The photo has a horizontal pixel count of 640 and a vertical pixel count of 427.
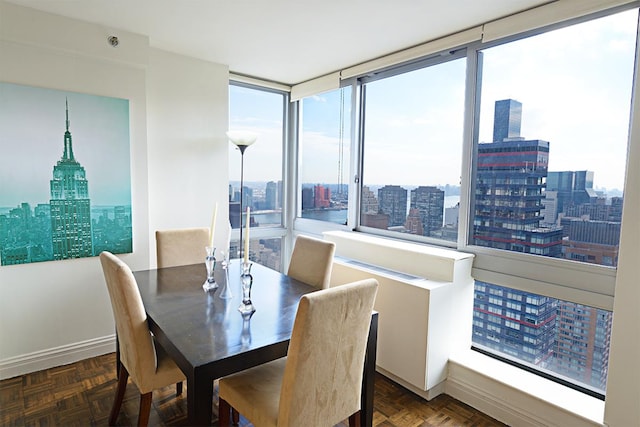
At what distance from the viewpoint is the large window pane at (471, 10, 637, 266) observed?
2066mm

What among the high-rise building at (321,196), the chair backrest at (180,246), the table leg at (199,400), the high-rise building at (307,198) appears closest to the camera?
the table leg at (199,400)

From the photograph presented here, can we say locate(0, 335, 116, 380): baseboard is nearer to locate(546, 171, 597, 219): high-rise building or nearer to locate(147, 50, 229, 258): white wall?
locate(147, 50, 229, 258): white wall

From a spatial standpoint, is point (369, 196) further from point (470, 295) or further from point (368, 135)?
point (470, 295)

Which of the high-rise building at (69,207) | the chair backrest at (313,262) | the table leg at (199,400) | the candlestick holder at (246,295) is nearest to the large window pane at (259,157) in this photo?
the high-rise building at (69,207)

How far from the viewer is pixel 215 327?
169 centimetres

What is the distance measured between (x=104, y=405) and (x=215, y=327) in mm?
1209

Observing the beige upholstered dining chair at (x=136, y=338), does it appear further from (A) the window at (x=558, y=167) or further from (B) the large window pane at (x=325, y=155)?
(B) the large window pane at (x=325, y=155)

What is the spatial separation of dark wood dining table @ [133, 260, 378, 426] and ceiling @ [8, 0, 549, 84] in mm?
1760

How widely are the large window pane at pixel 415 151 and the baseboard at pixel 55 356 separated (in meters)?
2.47

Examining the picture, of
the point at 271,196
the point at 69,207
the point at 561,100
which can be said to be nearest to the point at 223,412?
the point at 69,207

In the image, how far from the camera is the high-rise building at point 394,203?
Result: 128 inches

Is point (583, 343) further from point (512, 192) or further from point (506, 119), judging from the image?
point (506, 119)

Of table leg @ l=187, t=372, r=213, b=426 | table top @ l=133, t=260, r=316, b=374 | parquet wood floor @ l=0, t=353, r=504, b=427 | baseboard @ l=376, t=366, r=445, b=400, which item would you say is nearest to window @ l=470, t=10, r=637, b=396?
baseboard @ l=376, t=366, r=445, b=400

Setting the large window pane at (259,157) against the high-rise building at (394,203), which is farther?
the large window pane at (259,157)
